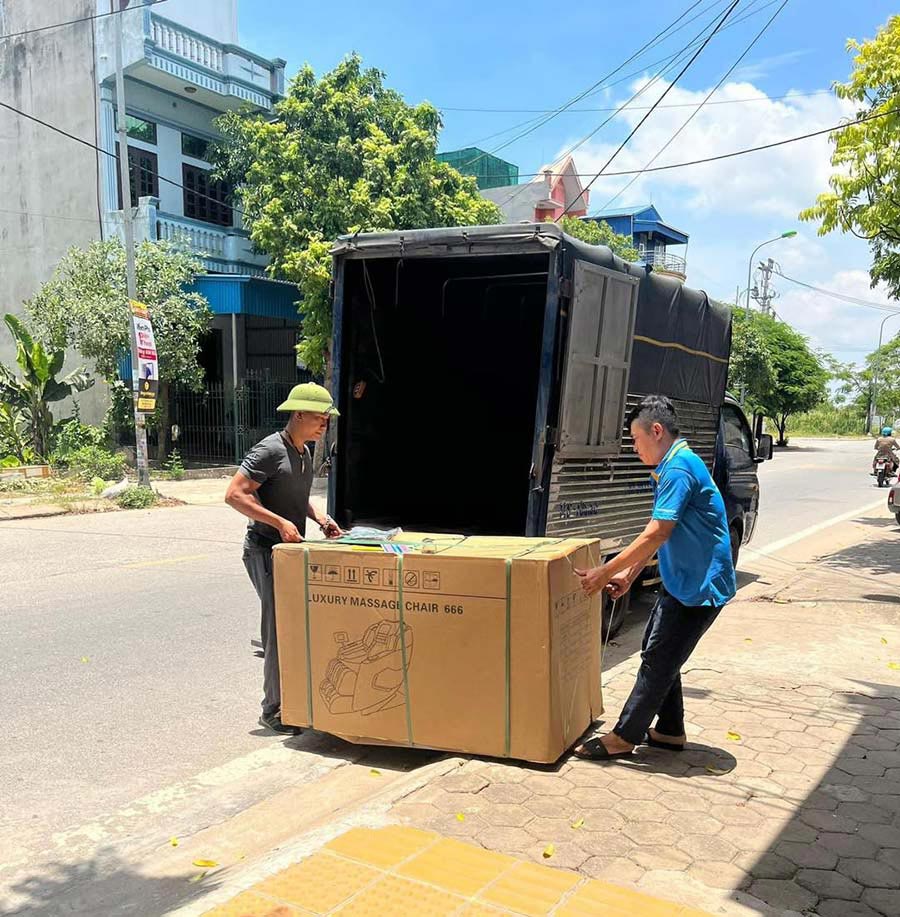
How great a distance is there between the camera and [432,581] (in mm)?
3643

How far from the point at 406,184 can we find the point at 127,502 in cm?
927

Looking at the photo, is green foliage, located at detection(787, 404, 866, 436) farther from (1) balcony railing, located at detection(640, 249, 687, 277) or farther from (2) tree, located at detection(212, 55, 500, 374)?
(2) tree, located at detection(212, 55, 500, 374)

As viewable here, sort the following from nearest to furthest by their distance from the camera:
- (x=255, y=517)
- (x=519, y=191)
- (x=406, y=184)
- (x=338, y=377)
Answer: (x=255, y=517)
(x=338, y=377)
(x=406, y=184)
(x=519, y=191)

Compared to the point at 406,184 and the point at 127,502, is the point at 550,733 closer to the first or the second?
the point at 127,502

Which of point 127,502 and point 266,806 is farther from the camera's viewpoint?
point 127,502

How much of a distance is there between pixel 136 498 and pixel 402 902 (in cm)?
1248

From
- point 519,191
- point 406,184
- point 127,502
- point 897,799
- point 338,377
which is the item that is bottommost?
point 127,502

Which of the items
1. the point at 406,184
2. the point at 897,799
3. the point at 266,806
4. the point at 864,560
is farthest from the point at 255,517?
the point at 406,184

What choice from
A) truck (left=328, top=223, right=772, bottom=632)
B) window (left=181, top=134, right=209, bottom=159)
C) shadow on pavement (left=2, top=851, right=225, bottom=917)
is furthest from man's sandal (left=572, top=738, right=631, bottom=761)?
window (left=181, top=134, right=209, bottom=159)

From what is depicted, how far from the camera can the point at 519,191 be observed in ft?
112

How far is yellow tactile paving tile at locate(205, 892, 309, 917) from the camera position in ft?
8.25

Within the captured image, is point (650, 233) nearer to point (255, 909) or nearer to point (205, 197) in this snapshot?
point (205, 197)

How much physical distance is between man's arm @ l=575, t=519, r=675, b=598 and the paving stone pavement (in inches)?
32.5

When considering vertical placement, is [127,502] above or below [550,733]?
below
